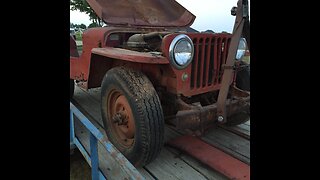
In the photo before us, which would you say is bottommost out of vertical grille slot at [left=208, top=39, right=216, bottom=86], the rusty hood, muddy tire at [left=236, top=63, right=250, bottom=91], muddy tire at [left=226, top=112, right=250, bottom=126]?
muddy tire at [left=226, top=112, right=250, bottom=126]

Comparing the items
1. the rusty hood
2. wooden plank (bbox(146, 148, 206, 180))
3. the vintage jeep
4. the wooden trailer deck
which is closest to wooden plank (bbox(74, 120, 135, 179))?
the wooden trailer deck

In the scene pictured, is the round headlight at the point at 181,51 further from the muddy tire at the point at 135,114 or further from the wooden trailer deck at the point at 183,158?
the wooden trailer deck at the point at 183,158

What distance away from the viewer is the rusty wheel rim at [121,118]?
8.17 feet

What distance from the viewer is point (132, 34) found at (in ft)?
10.6

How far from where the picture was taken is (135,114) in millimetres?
2244

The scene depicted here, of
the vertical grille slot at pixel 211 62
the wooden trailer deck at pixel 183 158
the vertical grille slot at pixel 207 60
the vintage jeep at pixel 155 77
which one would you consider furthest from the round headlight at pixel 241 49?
the wooden trailer deck at pixel 183 158

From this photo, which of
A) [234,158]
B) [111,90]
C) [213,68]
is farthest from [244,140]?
[111,90]

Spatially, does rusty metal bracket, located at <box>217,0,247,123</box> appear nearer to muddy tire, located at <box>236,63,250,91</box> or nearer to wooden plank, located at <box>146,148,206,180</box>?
wooden plank, located at <box>146,148,206,180</box>

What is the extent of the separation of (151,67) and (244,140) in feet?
4.32

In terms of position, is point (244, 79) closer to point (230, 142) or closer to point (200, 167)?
point (230, 142)

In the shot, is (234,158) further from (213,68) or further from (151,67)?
(151,67)

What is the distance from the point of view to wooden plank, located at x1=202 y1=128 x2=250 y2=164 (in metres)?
2.68

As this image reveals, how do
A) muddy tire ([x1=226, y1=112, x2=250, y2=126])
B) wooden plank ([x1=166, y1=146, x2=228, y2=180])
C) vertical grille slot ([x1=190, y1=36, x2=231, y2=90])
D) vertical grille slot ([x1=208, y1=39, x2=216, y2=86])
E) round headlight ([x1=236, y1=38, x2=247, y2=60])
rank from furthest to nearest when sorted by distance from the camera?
1. muddy tire ([x1=226, y1=112, x2=250, y2=126])
2. round headlight ([x1=236, y1=38, x2=247, y2=60])
3. vertical grille slot ([x1=208, y1=39, x2=216, y2=86])
4. vertical grille slot ([x1=190, y1=36, x2=231, y2=90])
5. wooden plank ([x1=166, y1=146, x2=228, y2=180])

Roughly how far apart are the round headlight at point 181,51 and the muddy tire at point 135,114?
29 cm
